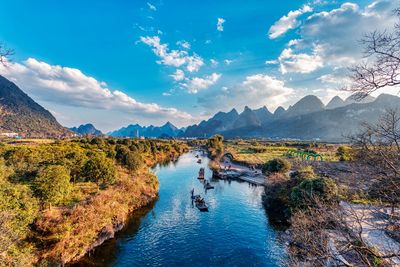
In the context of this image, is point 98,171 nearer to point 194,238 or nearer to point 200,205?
point 194,238

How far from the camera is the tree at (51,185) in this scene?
1877 centimetres

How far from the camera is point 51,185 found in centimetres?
1906

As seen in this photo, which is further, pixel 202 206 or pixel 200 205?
pixel 200 205

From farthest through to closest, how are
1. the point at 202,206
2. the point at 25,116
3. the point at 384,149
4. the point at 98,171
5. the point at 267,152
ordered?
1. the point at 25,116
2. the point at 267,152
3. the point at 202,206
4. the point at 98,171
5. the point at 384,149

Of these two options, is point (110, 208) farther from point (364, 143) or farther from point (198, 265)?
point (364, 143)

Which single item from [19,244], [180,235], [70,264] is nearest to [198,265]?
[180,235]

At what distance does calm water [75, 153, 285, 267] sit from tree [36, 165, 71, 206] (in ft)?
20.1

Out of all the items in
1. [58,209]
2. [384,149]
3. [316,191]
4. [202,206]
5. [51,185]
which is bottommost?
[202,206]

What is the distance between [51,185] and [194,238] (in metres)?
14.7

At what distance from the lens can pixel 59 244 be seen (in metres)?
17.4

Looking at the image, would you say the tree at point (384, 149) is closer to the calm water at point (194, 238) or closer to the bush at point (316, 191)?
the calm water at point (194, 238)

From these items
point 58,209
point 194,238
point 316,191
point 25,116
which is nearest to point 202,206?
point 194,238

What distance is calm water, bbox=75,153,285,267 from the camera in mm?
19250

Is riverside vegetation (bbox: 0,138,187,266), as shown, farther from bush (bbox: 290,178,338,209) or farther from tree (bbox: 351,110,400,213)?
bush (bbox: 290,178,338,209)
